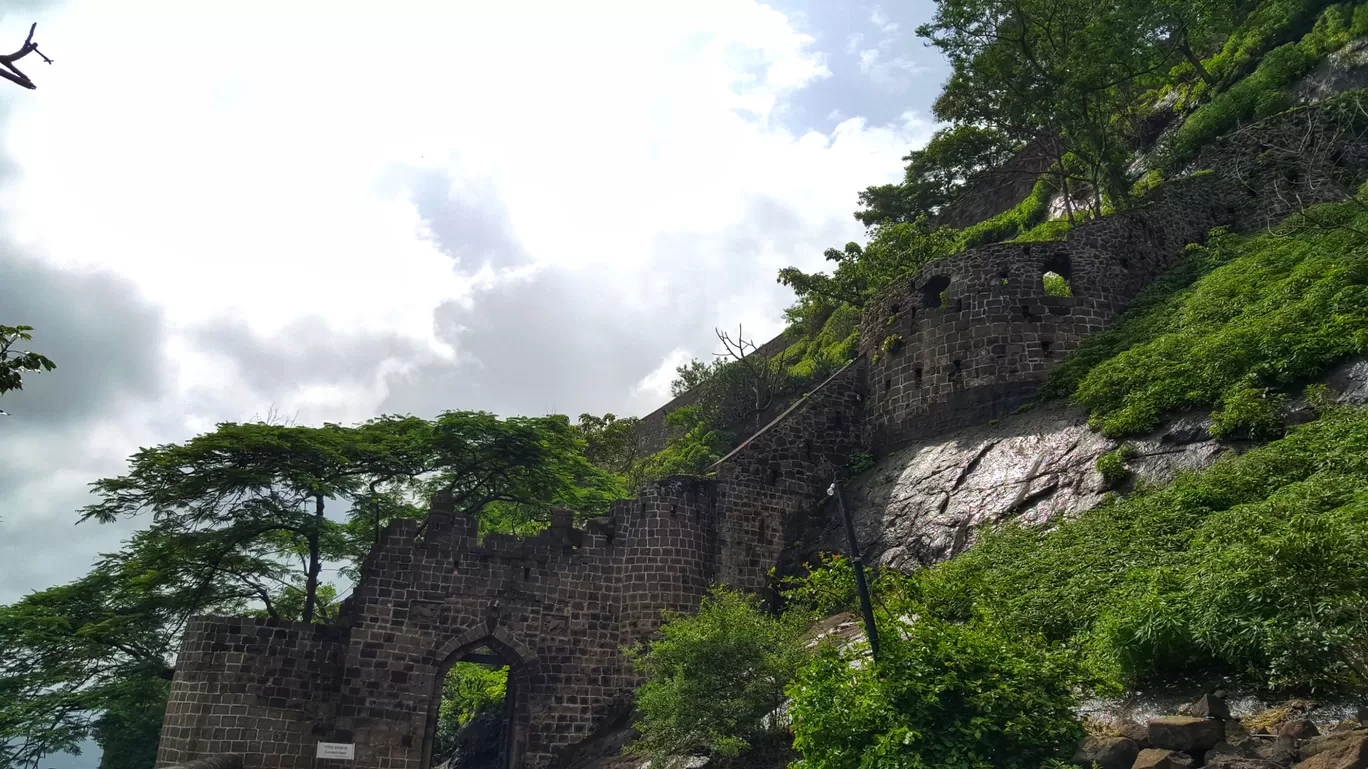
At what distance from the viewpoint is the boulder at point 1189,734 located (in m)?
9.87

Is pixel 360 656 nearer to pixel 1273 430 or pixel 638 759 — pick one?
pixel 638 759

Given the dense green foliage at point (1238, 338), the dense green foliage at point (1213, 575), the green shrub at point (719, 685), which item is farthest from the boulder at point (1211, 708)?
the dense green foliage at point (1238, 338)

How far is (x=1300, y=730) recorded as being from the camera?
30.7 feet

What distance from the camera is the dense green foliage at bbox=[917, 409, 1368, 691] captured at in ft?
34.1

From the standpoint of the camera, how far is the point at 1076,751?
10578 millimetres

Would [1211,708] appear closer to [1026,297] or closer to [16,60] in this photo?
[16,60]

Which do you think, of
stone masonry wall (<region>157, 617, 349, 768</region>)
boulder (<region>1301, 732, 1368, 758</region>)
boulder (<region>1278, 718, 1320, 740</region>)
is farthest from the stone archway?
boulder (<region>1301, 732, 1368, 758</region>)

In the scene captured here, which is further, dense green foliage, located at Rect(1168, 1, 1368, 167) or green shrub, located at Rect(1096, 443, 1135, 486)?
dense green foliage, located at Rect(1168, 1, 1368, 167)

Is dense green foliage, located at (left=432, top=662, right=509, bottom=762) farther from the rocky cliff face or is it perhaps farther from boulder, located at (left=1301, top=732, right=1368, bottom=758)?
boulder, located at (left=1301, top=732, right=1368, bottom=758)

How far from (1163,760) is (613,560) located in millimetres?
15755

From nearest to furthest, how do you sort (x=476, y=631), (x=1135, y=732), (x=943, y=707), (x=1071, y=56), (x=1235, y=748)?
(x=1235, y=748)
(x=1135, y=732)
(x=943, y=707)
(x=476, y=631)
(x=1071, y=56)

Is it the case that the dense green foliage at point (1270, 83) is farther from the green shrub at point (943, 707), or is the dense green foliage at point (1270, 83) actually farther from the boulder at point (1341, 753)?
the boulder at point (1341, 753)

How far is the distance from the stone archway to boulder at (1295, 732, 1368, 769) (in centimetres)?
1646

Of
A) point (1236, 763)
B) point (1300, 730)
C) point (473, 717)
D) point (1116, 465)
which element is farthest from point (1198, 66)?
point (473, 717)
